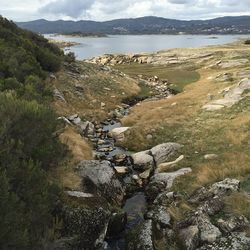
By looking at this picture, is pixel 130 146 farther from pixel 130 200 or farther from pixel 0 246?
pixel 0 246

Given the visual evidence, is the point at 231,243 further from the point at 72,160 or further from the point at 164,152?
the point at 164,152

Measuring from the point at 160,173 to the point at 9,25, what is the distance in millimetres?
34996

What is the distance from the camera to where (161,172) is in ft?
71.1

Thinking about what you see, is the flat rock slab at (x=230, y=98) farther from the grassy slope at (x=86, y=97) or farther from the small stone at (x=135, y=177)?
the small stone at (x=135, y=177)

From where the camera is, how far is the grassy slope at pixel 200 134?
18.7m

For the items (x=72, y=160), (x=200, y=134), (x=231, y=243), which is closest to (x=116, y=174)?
(x=72, y=160)

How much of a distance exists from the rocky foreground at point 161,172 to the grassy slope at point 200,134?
0.05m

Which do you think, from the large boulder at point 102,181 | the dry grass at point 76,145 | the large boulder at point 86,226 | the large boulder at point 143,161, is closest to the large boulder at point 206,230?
the large boulder at point 86,226

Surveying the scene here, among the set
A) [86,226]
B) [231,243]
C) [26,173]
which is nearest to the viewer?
[26,173]

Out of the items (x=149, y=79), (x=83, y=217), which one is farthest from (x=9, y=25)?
(x=83, y=217)

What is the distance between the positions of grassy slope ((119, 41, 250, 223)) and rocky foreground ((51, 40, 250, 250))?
0.17ft

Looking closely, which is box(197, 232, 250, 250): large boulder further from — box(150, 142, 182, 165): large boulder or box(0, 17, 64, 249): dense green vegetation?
box(150, 142, 182, 165): large boulder

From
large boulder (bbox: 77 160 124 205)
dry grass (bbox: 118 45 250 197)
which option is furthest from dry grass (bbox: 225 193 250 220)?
large boulder (bbox: 77 160 124 205)

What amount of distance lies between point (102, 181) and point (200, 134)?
12.0m
